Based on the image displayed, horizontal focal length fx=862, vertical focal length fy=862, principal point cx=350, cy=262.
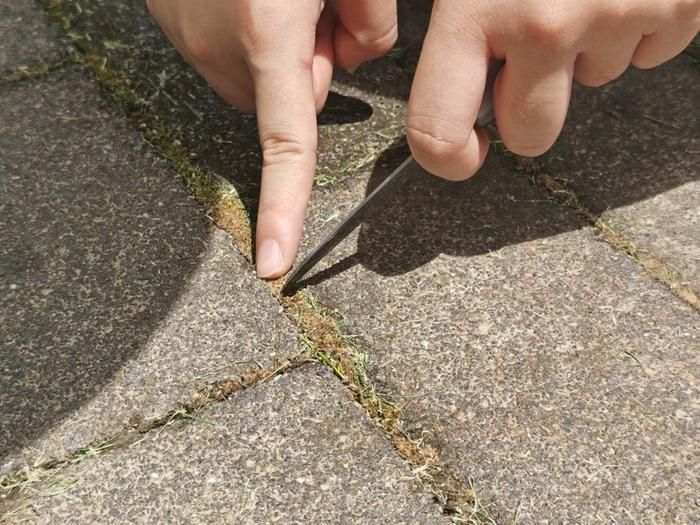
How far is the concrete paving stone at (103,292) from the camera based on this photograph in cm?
128

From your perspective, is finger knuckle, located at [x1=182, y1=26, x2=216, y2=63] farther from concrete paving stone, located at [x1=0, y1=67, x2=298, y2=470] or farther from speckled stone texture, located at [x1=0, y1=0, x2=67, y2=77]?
speckled stone texture, located at [x1=0, y1=0, x2=67, y2=77]

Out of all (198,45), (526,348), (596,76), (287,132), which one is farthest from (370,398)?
(198,45)

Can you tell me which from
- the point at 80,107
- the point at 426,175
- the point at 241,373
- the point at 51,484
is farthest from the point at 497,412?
the point at 80,107

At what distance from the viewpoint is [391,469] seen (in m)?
1.23

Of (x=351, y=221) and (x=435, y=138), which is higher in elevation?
(x=435, y=138)

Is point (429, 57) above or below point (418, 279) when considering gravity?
above

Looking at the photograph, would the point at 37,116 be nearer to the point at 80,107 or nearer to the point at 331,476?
the point at 80,107

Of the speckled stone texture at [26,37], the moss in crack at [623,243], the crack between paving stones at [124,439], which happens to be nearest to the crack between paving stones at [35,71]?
the speckled stone texture at [26,37]

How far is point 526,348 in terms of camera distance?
1.38m

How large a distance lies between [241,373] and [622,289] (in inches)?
26.1

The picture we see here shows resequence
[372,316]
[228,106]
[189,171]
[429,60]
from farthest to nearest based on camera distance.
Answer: [228,106] → [189,171] → [372,316] → [429,60]

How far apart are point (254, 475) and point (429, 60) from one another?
0.66 m

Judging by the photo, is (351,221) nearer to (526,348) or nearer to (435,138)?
(435,138)

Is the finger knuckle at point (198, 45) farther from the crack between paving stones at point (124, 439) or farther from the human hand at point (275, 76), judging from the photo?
the crack between paving stones at point (124, 439)
